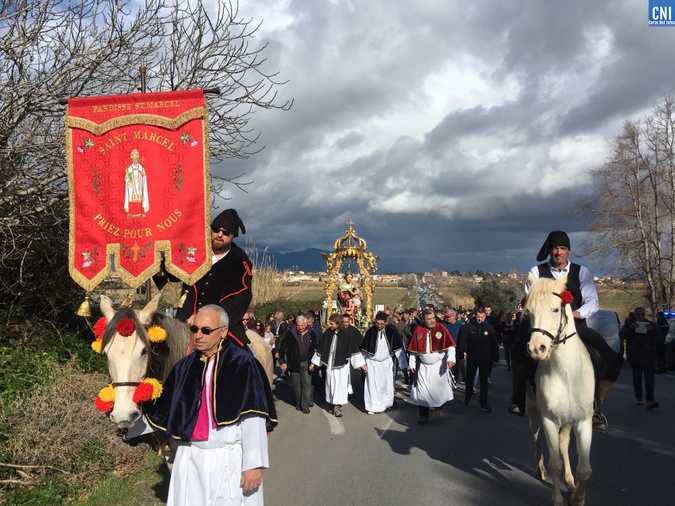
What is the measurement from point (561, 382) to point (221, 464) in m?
3.55

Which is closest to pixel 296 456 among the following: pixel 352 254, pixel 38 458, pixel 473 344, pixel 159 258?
→ pixel 38 458

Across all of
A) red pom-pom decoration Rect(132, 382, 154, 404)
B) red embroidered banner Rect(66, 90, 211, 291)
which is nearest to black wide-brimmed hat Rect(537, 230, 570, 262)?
red embroidered banner Rect(66, 90, 211, 291)

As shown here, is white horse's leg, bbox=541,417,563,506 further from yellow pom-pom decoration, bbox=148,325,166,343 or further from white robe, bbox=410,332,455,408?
white robe, bbox=410,332,455,408

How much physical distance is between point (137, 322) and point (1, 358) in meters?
5.62

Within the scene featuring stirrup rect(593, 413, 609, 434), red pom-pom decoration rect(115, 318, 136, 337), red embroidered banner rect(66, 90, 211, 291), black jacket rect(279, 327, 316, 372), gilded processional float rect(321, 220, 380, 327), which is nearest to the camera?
red pom-pom decoration rect(115, 318, 136, 337)

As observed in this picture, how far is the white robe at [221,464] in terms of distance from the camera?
151 inches

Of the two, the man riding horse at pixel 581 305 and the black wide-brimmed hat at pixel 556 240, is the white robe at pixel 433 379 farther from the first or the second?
the black wide-brimmed hat at pixel 556 240

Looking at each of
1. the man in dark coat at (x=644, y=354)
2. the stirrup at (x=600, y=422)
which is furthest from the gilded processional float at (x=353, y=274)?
the stirrup at (x=600, y=422)

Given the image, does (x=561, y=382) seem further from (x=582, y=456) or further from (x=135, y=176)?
(x=135, y=176)

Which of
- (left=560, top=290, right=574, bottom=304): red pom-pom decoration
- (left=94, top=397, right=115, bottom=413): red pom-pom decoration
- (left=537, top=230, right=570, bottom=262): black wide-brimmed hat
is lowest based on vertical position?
(left=94, top=397, right=115, bottom=413): red pom-pom decoration

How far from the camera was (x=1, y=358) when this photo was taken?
333 inches

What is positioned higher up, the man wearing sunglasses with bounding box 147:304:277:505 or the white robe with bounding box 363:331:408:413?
the man wearing sunglasses with bounding box 147:304:277:505

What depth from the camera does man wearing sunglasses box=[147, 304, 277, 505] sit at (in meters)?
3.81

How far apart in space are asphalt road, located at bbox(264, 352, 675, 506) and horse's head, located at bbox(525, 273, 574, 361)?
6.60ft
